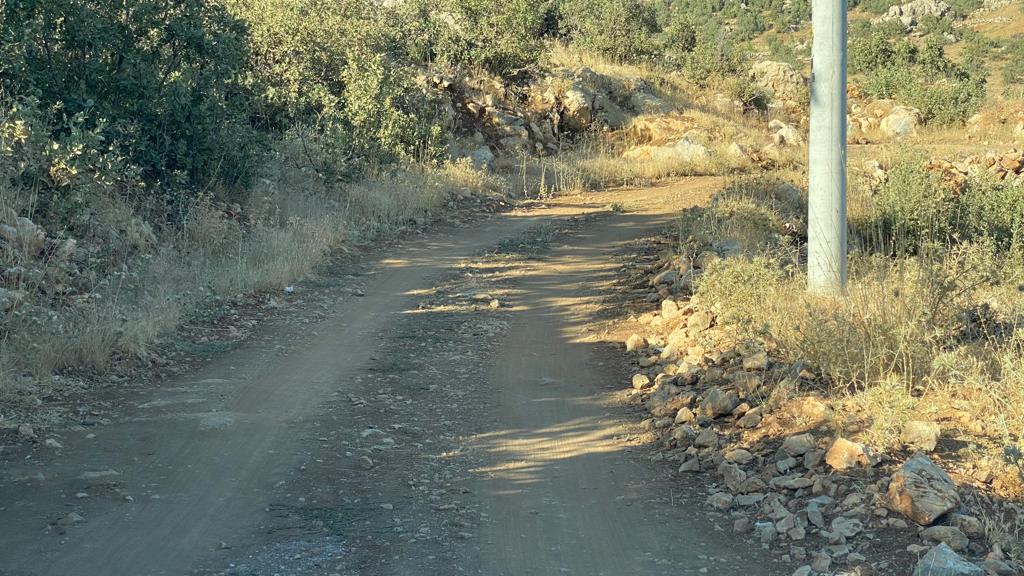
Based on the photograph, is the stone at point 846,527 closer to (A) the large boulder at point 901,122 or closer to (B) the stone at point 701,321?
(B) the stone at point 701,321

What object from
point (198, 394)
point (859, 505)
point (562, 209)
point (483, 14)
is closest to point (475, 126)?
point (483, 14)

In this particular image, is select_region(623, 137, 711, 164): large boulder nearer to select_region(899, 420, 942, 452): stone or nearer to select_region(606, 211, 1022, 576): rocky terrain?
select_region(606, 211, 1022, 576): rocky terrain

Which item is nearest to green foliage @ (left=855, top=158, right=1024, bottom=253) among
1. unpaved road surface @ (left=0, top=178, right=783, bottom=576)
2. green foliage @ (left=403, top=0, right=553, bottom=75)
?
unpaved road surface @ (left=0, top=178, right=783, bottom=576)

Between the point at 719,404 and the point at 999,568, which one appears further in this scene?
the point at 719,404

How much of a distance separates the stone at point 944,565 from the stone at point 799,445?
1.24 meters

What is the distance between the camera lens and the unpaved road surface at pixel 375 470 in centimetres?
429

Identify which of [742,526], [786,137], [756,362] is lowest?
[742,526]

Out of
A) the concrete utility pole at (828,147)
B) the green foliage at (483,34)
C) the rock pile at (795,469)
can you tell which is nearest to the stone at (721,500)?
the rock pile at (795,469)

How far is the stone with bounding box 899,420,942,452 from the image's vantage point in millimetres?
4922

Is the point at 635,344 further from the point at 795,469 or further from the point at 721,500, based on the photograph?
the point at 721,500

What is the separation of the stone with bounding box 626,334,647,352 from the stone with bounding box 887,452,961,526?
11.7ft

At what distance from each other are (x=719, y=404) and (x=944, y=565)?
2313 millimetres

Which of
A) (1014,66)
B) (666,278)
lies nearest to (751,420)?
(666,278)

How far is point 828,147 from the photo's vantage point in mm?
7520
